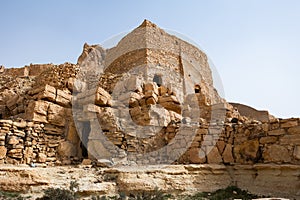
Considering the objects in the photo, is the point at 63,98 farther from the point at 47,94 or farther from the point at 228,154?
the point at 228,154

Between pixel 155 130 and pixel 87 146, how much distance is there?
2366mm

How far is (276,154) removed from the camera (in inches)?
292

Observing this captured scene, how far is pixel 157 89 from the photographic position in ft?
38.1

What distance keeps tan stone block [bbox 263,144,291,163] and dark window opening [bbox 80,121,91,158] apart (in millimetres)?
5721

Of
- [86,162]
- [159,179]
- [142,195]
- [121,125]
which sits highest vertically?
[121,125]

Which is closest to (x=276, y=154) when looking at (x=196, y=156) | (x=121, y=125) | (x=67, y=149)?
(x=196, y=156)

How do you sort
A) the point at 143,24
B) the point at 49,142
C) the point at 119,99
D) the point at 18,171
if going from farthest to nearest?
the point at 143,24
the point at 119,99
the point at 49,142
the point at 18,171

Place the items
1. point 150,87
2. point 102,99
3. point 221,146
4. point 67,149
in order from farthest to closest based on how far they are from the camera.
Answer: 1. point 150,87
2. point 102,99
3. point 67,149
4. point 221,146

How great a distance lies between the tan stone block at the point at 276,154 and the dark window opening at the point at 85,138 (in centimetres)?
572

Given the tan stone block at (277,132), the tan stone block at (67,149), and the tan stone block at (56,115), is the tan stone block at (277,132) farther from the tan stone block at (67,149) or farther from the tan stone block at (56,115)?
the tan stone block at (56,115)

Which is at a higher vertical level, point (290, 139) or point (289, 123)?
point (289, 123)

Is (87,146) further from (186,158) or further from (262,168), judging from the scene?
(262,168)

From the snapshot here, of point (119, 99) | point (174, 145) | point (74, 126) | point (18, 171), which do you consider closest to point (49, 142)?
point (74, 126)

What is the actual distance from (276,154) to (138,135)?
425cm
